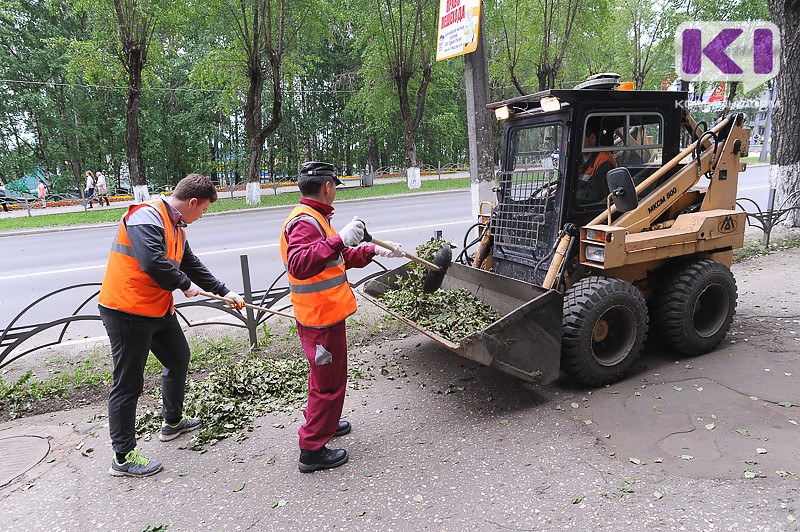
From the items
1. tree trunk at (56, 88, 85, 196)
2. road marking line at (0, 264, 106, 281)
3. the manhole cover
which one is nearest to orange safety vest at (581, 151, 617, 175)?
the manhole cover

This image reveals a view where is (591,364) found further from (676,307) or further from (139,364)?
(139,364)

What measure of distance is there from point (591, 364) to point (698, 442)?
91 cm

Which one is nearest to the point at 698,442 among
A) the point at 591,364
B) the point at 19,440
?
the point at 591,364

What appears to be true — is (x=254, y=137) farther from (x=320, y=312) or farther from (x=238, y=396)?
(x=320, y=312)

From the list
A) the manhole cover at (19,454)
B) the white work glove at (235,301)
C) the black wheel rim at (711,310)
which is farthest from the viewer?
the black wheel rim at (711,310)

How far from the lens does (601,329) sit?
4316mm

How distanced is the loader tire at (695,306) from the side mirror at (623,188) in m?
1.02

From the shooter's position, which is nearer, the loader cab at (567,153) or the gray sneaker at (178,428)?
the gray sneaker at (178,428)

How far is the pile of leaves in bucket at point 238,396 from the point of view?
403cm

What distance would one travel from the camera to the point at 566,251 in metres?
A: 4.43

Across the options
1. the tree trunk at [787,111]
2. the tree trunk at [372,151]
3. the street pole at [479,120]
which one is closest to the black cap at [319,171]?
the street pole at [479,120]

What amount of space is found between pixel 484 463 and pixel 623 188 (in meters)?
2.33

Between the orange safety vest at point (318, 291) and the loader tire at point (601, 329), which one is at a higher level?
the orange safety vest at point (318, 291)

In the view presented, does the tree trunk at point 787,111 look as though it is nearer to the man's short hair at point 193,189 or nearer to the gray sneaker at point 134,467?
the man's short hair at point 193,189
